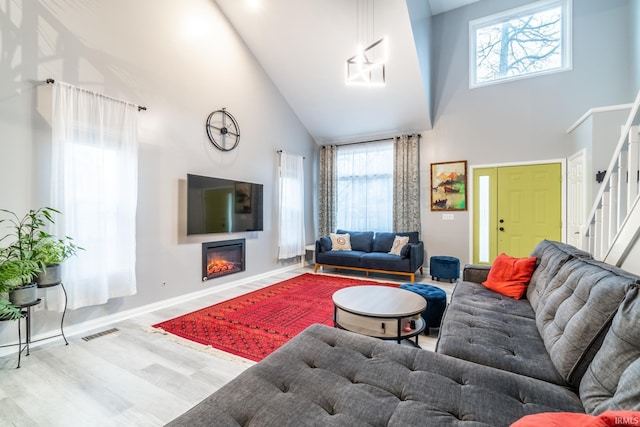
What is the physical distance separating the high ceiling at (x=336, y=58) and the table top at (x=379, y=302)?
3.36m

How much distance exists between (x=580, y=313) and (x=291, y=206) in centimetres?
484

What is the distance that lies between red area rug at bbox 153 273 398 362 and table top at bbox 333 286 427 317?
71cm

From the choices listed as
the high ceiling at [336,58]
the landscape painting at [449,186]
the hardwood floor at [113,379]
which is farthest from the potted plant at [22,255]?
the landscape painting at [449,186]

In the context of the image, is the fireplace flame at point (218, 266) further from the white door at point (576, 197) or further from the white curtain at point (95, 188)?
the white door at point (576, 197)

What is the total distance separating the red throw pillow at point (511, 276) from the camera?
2520mm

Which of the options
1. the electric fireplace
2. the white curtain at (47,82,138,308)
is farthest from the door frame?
the white curtain at (47,82,138,308)

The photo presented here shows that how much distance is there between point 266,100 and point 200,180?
2.24 meters

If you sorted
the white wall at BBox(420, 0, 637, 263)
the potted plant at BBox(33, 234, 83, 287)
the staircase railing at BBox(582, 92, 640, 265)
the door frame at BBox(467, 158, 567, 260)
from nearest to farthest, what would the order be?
1. the staircase railing at BBox(582, 92, 640, 265)
2. the potted plant at BBox(33, 234, 83, 287)
3. the white wall at BBox(420, 0, 637, 263)
4. the door frame at BBox(467, 158, 567, 260)

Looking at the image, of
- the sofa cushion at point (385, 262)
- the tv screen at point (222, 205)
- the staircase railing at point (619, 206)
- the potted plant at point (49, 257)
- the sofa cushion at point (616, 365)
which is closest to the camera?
the sofa cushion at point (616, 365)

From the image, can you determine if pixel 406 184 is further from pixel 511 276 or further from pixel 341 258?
pixel 511 276

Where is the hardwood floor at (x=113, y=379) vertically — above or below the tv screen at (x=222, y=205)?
below

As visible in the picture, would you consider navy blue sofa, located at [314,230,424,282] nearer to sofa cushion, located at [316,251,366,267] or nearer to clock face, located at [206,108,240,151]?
sofa cushion, located at [316,251,366,267]

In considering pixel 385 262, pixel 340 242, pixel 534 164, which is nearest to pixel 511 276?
pixel 385 262

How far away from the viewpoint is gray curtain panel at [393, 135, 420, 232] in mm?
5703
